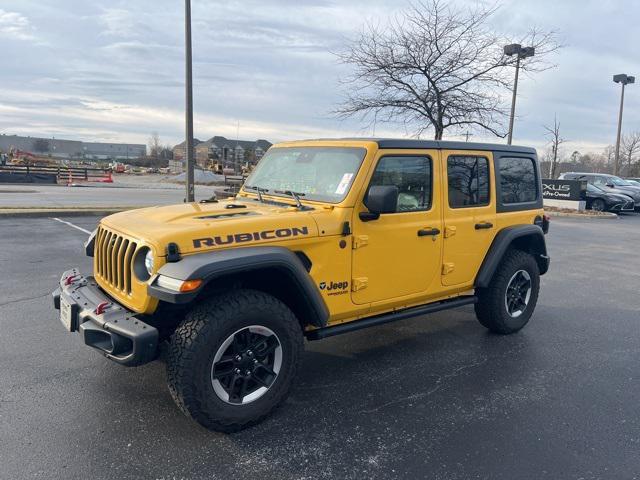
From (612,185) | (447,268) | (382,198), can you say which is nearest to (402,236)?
(382,198)

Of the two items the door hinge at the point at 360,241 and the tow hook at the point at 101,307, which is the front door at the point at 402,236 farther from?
the tow hook at the point at 101,307

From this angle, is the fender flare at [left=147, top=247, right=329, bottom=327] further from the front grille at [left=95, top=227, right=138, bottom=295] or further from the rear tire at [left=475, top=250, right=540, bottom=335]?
the rear tire at [left=475, top=250, right=540, bottom=335]

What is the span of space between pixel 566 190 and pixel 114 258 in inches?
803

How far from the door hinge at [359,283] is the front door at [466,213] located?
0.94 meters

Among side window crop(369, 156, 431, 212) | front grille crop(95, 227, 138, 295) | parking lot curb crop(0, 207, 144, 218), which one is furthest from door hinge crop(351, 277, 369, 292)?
parking lot curb crop(0, 207, 144, 218)

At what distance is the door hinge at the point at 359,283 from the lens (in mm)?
3730

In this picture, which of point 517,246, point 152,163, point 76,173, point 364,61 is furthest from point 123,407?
point 152,163

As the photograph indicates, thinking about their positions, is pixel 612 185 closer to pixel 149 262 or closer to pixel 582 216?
pixel 582 216

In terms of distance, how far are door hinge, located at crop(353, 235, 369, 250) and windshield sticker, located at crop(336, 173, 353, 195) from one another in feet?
1.16

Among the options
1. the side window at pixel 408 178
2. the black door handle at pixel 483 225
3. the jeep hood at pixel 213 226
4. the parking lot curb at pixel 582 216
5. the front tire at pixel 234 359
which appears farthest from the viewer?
the parking lot curb at pixel 582 216

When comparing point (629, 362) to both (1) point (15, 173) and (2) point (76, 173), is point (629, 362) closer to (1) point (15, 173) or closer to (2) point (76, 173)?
(1) point (15, 173)

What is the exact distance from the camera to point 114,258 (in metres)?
3.49

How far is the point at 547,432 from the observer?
329cm

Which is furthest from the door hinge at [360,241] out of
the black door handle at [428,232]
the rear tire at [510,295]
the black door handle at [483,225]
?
the rear tire at [510,295]
